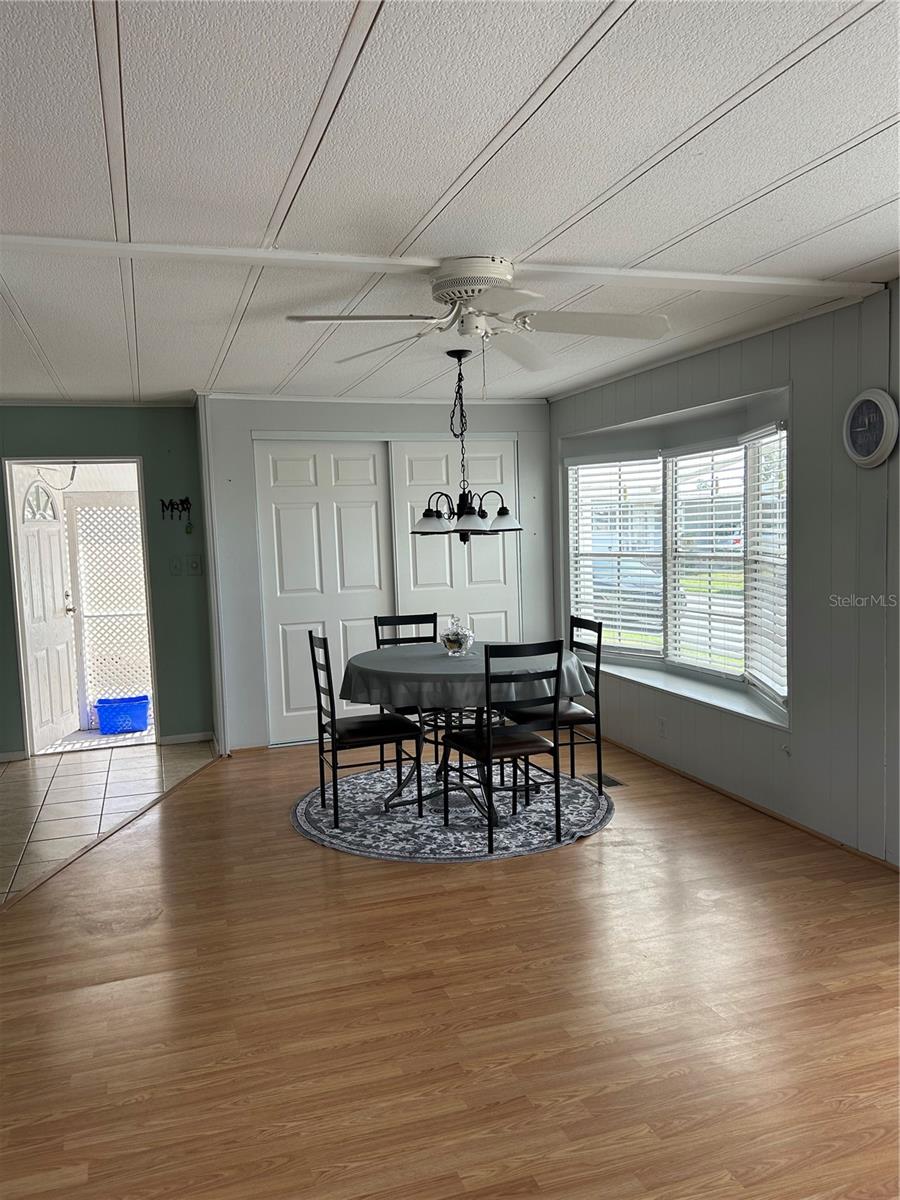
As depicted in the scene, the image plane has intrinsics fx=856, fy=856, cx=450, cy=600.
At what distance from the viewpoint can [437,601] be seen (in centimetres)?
640

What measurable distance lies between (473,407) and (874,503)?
11.2 feet

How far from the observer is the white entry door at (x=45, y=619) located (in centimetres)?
614

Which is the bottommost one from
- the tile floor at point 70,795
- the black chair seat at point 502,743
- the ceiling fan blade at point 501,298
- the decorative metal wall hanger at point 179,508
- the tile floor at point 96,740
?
the tile floor at point 96,740

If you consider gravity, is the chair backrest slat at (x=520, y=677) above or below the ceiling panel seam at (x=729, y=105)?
below

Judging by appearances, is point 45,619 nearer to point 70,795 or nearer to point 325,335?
point 70,795

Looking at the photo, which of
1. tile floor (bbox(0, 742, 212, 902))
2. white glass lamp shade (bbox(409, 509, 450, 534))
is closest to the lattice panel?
tile floor (bbox(0, 742, 212, 902))

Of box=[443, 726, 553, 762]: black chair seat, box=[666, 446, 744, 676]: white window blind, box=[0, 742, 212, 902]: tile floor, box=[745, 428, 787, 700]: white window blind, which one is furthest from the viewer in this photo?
box=[666, 446, 744, 676]: white window blind

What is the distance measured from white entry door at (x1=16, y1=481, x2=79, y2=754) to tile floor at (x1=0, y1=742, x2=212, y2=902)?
18.6 inches

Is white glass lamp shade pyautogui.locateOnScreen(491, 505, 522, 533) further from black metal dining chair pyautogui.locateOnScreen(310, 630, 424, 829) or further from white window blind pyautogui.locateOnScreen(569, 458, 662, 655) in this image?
white window blind pyautogui.locateOnScreen(569, 458, 662, 655)

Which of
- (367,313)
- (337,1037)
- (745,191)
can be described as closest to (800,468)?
(745,191)

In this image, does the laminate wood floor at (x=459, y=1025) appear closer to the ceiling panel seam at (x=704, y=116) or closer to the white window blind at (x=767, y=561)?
the white window blind at (x=767, y=561)

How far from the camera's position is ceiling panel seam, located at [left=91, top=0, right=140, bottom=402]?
5.01 feet

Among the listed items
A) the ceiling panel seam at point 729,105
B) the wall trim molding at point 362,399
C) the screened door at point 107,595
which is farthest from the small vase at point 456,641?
the screened door at point 107,595

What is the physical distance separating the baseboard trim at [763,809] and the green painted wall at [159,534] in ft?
10.2
